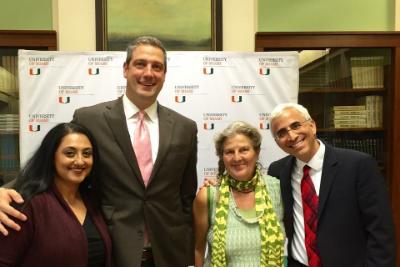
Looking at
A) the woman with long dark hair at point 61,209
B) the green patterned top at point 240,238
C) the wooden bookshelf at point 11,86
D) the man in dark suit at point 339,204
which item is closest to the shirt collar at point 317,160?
the man in dark suit at point 339,204

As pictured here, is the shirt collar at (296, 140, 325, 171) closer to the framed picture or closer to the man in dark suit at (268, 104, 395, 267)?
the man in dark suit at (268, 104, 395, 267)

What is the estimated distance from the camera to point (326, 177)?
6.84 feet

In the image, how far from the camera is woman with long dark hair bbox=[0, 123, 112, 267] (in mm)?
1677

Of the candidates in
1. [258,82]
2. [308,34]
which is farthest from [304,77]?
[258,82]

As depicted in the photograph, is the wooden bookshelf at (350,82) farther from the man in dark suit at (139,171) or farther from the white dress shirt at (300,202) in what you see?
the man in dark suit at (139,171)

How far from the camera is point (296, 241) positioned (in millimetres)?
2203

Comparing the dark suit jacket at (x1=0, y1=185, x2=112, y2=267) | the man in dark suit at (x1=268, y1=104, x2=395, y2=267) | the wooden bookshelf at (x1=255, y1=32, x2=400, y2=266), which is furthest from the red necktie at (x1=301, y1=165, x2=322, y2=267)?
the wooden bookshelf at (x1=255, y1=32, x2=400, y2=266)

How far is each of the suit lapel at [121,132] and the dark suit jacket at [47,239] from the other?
1.15 feet

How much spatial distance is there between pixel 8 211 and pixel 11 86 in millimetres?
2548

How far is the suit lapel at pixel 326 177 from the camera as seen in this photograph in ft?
6.76

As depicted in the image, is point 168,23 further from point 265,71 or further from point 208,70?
point 265,71

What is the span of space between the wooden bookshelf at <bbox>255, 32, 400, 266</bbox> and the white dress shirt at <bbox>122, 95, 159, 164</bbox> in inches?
78.1

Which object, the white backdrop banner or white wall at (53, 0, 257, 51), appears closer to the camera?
the white backdrop banner

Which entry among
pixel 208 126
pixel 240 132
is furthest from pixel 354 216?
pixel 208 126
